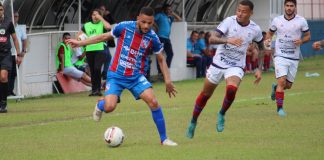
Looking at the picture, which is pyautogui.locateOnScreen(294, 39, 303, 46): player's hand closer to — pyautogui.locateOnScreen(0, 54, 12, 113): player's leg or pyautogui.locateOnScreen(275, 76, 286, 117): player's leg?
pyautogui.locateOnScreen(275, 76, 286, 117): player's leg

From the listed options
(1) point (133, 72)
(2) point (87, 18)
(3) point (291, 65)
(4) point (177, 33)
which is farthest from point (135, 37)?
(4) point (177, 33)

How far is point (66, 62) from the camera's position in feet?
82.3

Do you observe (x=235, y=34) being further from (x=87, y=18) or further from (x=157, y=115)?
(x=87, y=18)

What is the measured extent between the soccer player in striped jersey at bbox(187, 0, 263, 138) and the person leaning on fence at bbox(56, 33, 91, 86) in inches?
423

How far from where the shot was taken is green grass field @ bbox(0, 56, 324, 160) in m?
12.1

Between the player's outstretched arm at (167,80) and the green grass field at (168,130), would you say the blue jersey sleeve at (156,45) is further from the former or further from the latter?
the green grass field at (168,130)

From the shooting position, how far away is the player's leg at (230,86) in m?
14.2

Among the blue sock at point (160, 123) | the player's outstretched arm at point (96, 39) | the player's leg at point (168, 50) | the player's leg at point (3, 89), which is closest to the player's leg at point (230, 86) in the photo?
the blue sock at point (160, 123)

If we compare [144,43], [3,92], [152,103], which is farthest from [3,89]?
[152,103]

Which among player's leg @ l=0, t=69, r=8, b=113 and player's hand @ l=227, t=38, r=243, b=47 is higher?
player's hand @ l=227, t=38, r=243, b=47

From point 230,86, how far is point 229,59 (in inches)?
22.1

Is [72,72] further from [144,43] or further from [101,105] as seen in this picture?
[144,43]

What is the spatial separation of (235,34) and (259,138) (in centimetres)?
182

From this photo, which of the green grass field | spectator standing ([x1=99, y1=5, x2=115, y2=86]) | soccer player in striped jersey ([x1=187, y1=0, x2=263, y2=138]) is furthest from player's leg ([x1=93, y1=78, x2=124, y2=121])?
spectator standing ([x1=99, y1=5, x2=115, y2=86])
